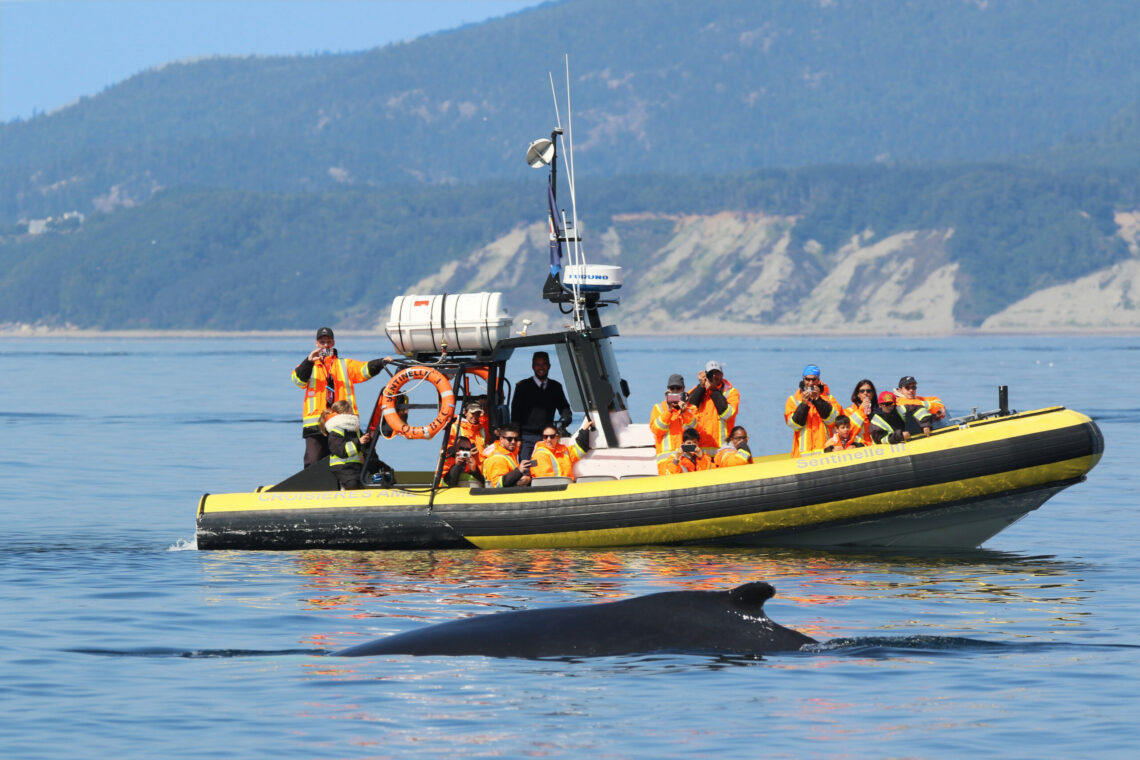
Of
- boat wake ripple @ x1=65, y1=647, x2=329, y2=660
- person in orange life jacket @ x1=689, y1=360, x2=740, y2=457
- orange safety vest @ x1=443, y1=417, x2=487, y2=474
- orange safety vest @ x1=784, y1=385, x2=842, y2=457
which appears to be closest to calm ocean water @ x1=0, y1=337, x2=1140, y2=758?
boat wake ripple @ x1=65, y1=647, x2=329, y2=660

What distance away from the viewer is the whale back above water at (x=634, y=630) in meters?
10.9

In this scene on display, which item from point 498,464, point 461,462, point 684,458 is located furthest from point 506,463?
point 684,458

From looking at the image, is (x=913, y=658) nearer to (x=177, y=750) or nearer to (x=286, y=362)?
(x=177, y=750)

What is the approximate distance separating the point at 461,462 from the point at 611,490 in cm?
163

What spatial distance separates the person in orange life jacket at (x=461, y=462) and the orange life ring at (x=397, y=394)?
0.50 m

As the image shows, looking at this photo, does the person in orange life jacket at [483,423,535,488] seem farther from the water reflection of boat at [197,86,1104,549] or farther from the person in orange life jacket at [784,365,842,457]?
the person in orange life jacket at [784,365,842,457]

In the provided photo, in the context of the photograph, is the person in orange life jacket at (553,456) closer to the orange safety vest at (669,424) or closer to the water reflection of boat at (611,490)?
the water reflection of boat at (611,490)

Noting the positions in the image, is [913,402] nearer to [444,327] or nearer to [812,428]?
[812,428]

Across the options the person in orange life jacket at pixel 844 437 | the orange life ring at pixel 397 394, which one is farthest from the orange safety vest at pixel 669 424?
the orange life ring at pixel 397 394

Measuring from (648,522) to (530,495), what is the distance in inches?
44.6

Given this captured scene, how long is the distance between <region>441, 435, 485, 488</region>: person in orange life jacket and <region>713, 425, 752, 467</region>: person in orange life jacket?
233 centimetres

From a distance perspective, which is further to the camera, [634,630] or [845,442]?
[845,442]

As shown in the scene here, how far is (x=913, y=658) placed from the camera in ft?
38.0

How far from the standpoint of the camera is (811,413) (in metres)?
17.3
